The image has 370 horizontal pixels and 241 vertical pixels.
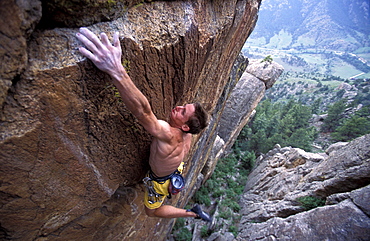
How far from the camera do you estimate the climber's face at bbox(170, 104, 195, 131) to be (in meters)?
2.41

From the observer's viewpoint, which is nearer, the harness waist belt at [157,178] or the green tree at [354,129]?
the harness waist belt at [157,178]

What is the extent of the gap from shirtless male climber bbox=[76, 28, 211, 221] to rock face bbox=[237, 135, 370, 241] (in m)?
3.10

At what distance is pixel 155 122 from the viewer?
212 centimetres

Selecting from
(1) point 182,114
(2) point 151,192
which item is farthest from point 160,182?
(1) point 182,114

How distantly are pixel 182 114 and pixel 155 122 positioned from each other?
448 mm

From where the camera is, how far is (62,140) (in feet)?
5.95

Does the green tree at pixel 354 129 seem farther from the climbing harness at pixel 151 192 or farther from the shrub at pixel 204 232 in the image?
the climbing harness at pixel 151 192

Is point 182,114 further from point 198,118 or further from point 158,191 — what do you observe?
point 158,191

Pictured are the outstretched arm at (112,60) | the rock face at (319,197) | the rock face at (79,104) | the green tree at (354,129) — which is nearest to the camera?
the rock face at (79,104)

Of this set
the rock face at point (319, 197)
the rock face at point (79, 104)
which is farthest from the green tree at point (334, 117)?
the rock face at point (79, 104)

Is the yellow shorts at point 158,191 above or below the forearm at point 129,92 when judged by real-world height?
below

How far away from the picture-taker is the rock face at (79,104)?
1454 mm

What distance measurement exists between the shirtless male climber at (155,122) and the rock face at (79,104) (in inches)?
5.9

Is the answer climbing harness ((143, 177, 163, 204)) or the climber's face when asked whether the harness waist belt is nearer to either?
climbing harness ((143, 177, 163, 204))
